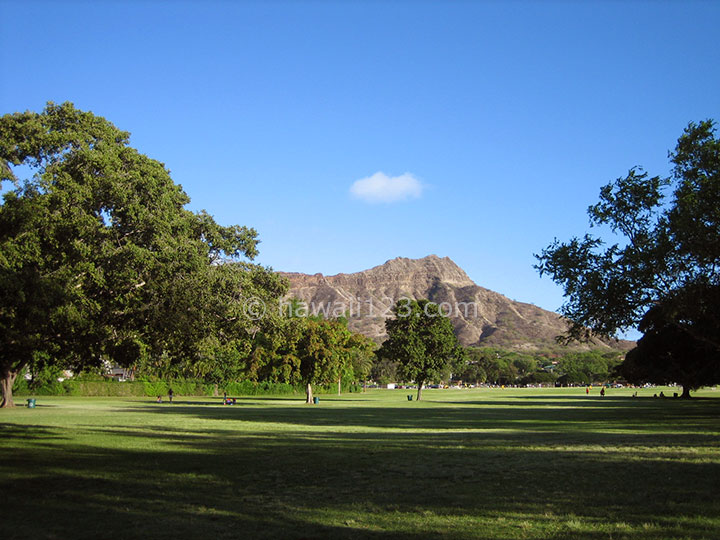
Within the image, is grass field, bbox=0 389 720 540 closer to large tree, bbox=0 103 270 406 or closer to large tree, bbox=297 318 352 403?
large tree, bbox=0 103 270 406

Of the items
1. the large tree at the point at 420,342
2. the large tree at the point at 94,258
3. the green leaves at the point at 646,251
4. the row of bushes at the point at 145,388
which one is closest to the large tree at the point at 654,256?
the green leaves at the point at 646,251

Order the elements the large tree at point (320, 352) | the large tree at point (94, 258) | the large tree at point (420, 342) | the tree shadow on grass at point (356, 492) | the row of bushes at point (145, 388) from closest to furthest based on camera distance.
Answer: the tree shadow on grass at point (356, 492) < the large tree at point (94, 258) < the large tree at point (320, 352) < the large tree at point (420, 342) < the row of bushes at point (145, 388)

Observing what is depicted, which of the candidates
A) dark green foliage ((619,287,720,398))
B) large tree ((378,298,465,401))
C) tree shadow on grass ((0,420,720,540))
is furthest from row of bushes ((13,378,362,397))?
tree shadow on grass ((0,420,720,540))

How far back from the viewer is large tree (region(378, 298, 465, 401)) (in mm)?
72875

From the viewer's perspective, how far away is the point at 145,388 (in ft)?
305

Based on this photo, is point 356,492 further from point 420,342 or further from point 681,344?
point 420,342

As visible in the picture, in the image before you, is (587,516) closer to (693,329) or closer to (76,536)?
(76,536)

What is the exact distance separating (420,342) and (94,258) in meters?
56.2

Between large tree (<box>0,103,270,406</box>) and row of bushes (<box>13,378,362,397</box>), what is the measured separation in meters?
63.6

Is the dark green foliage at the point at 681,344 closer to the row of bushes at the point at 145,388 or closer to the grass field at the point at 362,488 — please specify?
the grass field at the point at 362,488

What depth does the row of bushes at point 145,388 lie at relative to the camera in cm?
8319

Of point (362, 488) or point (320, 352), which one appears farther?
point (320, 352)

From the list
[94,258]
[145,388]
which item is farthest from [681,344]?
[145,388]

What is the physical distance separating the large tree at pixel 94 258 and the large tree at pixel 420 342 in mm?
49181
